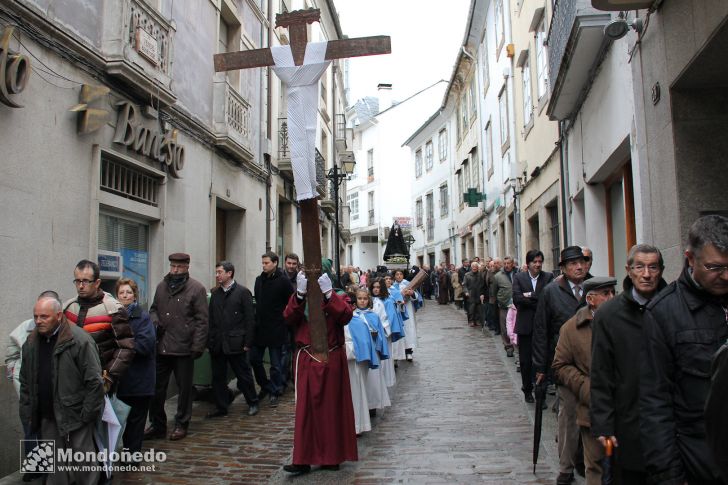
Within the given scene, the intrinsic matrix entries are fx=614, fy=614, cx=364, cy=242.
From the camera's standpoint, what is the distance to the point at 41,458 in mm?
4633

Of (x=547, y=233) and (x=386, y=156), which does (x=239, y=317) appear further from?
(x=386, y=156)

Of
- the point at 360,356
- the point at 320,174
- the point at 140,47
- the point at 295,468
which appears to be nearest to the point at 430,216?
the point at 320,174

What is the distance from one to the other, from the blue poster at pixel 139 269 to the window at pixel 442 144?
81.2 ft

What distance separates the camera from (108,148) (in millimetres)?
7738

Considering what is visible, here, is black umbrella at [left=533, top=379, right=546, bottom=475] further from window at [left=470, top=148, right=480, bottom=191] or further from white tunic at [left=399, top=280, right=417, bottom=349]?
window at [left=470, top=148, right=480, bottom=191]

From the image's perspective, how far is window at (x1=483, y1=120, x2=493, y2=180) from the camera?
20.8 meters

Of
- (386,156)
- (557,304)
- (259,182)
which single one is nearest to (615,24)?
(557,304)

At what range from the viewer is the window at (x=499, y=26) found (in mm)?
17391

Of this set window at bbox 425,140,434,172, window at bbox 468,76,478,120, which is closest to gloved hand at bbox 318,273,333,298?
window at bbox 468,76,478,120

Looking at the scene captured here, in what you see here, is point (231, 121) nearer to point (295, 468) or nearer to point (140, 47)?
point (140, 47)

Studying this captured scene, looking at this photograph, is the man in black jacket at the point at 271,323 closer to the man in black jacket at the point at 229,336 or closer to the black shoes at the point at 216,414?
the man in black jacket at the point at 229,336

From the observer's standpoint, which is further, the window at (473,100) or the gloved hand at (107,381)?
the window at (473,100)

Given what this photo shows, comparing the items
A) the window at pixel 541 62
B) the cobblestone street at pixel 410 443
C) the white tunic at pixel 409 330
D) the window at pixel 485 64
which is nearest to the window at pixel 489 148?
the window at pixel 485 64

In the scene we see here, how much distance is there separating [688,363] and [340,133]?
2653 cm
